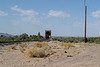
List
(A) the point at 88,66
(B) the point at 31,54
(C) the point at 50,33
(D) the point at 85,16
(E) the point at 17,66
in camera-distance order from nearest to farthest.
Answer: (A) the point at 88,66
(E) the point at 17,66
(B) the point at 31,54
(D) the point at 85,16
(C) the point at 50,33

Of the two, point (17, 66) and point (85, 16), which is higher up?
point (85, 16)

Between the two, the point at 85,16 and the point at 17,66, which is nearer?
the point at 17,66

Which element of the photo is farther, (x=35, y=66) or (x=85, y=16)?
(x=85, y=16)

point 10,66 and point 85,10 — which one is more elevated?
point 85,10

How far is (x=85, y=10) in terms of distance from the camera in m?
40.1

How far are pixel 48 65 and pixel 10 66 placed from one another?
8.74 ft

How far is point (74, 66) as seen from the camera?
1007cm

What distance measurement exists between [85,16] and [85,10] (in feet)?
5.41

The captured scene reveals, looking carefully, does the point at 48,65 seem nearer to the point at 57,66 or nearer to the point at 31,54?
the point at 57,66

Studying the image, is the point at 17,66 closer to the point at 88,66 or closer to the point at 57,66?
the point at 57,66

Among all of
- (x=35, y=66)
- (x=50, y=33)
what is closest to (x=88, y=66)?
(x=35, y=66)

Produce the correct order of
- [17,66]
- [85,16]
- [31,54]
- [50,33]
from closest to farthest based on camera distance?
[17,66]
[31,54]
[85,16]
[50,33]

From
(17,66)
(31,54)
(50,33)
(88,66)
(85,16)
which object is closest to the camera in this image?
(88,66)

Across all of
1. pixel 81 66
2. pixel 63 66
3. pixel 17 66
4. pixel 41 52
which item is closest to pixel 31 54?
pixel 41 52
